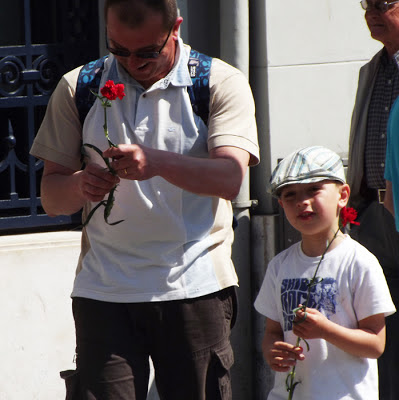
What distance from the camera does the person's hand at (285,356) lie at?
123 inches

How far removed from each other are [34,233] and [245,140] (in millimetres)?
2250

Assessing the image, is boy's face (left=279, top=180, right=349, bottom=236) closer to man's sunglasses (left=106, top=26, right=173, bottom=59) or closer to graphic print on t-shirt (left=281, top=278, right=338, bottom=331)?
graphic print on t-shirt (left=281, top=278, right=338, bottom=331)

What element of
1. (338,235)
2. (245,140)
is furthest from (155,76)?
(338,235)

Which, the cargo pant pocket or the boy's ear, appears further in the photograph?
the boy's ear

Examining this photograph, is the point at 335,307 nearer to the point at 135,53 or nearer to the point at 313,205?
the point at 313,205

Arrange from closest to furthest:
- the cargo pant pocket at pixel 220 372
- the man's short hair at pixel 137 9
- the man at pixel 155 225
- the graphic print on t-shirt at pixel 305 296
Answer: the man's short hair at pixel 137 9 → the man at pixel 155 225 → the cargo pant pocket at pixel 220 372 → the graphic print on t-shirt at pixel 305 296

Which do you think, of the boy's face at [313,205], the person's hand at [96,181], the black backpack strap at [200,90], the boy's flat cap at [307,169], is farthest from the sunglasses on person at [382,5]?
the person's hand at [96,181]

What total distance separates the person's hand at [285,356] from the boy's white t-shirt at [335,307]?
0.17 ft

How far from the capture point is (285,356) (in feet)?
10.3

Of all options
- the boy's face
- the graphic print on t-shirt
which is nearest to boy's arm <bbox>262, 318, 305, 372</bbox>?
the graphic print on t-shirt

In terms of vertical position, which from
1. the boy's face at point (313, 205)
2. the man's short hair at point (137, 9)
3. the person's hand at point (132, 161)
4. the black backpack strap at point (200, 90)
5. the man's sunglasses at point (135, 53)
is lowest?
the boy's face at point (313, 205)

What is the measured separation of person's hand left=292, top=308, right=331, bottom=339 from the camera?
307 cm

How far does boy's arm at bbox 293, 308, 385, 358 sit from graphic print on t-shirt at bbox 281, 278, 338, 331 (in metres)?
0.08

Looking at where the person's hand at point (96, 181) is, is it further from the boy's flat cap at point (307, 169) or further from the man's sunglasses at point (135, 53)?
the boy's flat cap at point (307, 169)
